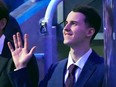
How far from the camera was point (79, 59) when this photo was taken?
1810 millimetres

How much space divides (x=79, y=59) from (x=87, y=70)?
82mm

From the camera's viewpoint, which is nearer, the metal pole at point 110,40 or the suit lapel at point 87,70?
the metal pole at point 110,40

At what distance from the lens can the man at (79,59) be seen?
5.70ft

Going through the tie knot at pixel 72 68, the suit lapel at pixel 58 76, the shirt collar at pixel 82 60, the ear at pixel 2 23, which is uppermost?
the ear at pixel 2 23

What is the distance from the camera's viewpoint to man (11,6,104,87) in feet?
5.70

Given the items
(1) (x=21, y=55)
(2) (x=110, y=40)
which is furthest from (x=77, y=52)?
(2) (x=110, y=40)

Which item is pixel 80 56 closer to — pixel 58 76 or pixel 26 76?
pixel 58 76

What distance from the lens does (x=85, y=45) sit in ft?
6.07

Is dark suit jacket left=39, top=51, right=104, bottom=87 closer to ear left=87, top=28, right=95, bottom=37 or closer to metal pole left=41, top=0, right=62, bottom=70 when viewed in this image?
ear left=87, top=28, right=95, bottom=37

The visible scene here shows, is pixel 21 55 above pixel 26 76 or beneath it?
above

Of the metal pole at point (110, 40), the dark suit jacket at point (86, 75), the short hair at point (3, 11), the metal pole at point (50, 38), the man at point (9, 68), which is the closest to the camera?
the metal pole at point (110, 40)

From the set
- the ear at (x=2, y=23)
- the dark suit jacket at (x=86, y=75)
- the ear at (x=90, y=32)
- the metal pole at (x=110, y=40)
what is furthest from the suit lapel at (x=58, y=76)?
the metal pole at (x=110, y=40)

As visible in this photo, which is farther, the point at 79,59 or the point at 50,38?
the point at 50,38

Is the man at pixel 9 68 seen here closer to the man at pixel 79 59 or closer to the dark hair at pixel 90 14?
the man at pixel 79 59
